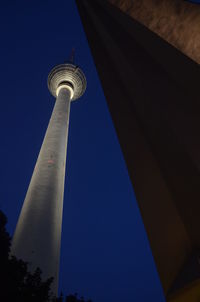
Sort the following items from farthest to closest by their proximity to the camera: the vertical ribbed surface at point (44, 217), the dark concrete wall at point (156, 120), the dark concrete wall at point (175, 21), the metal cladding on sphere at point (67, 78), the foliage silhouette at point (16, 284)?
the metal cladding on sphere at point (67, 78)
the vertical ribbed surface at point (44, 217)
the foliage silhouette at point (16, 284)
the dark concrete wall at point (156, 120)
the dark concrete wall at point (175, 21)

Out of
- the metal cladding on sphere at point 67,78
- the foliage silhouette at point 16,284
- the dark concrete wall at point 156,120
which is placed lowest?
the foliage silhouette at point 16,284

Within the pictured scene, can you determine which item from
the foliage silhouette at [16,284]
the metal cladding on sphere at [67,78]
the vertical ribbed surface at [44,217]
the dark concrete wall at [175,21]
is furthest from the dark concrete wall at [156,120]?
the metal cladding on sphere at [67,78]

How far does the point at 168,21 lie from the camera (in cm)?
528

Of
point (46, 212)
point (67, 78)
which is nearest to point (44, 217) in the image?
point (46, 212)

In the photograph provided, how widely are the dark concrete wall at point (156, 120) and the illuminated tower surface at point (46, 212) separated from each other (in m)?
A: 6.49

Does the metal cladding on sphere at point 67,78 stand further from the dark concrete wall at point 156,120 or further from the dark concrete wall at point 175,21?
the dark concrete wall at point 175,21

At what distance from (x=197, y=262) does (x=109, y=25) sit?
654cm

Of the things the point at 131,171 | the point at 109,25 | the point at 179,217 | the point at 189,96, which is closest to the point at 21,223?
the point at 131,171

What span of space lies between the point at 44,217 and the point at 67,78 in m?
19.4

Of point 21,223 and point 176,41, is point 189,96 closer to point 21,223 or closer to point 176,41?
point 176,41

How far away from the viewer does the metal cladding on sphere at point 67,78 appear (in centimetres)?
2956

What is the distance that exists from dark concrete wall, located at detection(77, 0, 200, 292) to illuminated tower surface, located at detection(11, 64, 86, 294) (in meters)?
6.49

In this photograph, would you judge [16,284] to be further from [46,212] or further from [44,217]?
[46,212]

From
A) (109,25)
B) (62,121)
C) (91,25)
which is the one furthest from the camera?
(62,121)
